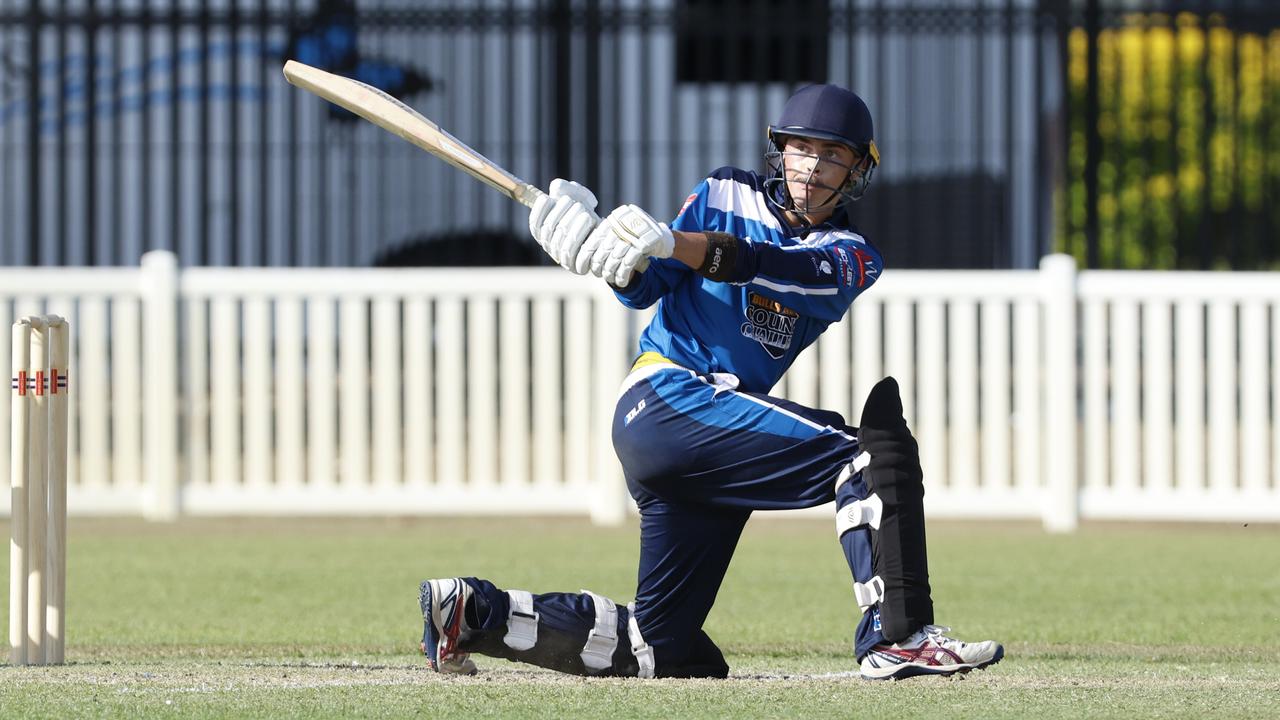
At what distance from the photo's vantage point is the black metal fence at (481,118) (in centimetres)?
1270

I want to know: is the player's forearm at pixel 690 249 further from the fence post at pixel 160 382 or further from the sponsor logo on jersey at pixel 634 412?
the fence post at pixel 160 382

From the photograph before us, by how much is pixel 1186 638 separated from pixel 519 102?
8.59m

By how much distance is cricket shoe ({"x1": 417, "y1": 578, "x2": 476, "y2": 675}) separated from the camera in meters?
4.83

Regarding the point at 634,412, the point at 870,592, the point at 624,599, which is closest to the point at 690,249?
the point at 634,412

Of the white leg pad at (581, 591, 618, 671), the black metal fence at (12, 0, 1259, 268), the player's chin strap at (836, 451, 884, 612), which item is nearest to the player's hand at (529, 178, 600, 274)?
the player's chin strap at (836, 451, 884, 612)

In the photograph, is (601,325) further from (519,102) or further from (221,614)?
(519,102)

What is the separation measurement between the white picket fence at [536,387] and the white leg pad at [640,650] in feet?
15.5

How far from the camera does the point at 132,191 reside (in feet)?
51.4

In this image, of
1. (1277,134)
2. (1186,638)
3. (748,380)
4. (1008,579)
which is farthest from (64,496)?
(1277,134)

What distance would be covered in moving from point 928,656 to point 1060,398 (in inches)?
208

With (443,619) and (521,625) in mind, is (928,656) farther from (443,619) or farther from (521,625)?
(443,619)

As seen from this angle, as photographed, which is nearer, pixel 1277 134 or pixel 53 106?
pixel 53 106

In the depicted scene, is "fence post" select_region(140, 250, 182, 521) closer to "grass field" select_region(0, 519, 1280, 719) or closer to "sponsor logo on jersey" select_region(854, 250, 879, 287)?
"grass field" select_region(0, 519, 1280, 719)

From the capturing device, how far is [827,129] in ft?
16.1
